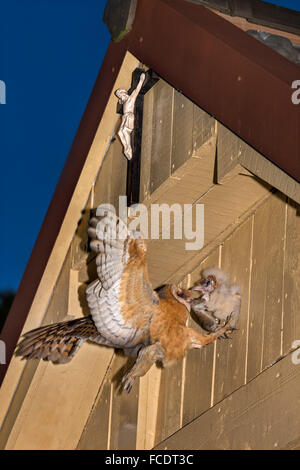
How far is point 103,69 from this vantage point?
2.13 meters

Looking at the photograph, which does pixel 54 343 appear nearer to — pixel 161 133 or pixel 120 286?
pixel 120 286

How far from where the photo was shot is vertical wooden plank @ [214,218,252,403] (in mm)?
2084

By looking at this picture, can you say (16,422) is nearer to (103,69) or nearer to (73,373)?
(73,373)

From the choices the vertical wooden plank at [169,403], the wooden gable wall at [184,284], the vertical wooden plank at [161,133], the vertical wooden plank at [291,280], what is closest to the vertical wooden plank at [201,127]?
the wooden gable wall at [184,284]

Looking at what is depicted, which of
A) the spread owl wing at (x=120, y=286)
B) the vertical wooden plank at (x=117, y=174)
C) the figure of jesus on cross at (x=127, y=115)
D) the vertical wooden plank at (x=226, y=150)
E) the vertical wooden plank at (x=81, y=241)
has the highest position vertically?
the figure of jesus on cross at (x=127, y=115)

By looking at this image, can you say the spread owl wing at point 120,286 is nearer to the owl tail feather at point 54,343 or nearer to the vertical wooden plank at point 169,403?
the owl tail feather at point 54,343

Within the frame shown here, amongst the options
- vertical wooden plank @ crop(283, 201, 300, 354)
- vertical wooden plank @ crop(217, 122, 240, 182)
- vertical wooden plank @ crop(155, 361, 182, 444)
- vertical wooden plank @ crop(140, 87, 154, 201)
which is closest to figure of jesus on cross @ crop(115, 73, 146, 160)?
vertical wooden plank @ crop(140, 87, 154, 201)

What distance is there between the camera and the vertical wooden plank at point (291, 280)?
1.89 metres

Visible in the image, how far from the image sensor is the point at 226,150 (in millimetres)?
1678

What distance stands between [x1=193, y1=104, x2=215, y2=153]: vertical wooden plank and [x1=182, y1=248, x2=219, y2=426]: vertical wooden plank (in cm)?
55

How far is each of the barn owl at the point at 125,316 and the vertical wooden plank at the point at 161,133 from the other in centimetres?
26

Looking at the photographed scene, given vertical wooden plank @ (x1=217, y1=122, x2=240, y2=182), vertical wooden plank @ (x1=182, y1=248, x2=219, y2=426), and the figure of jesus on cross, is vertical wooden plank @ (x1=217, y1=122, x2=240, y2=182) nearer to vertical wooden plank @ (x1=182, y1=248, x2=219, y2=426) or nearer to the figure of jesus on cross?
the figure of jesus on cross

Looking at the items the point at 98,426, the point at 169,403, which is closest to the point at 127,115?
the point at 169,403

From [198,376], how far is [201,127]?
902 mm
